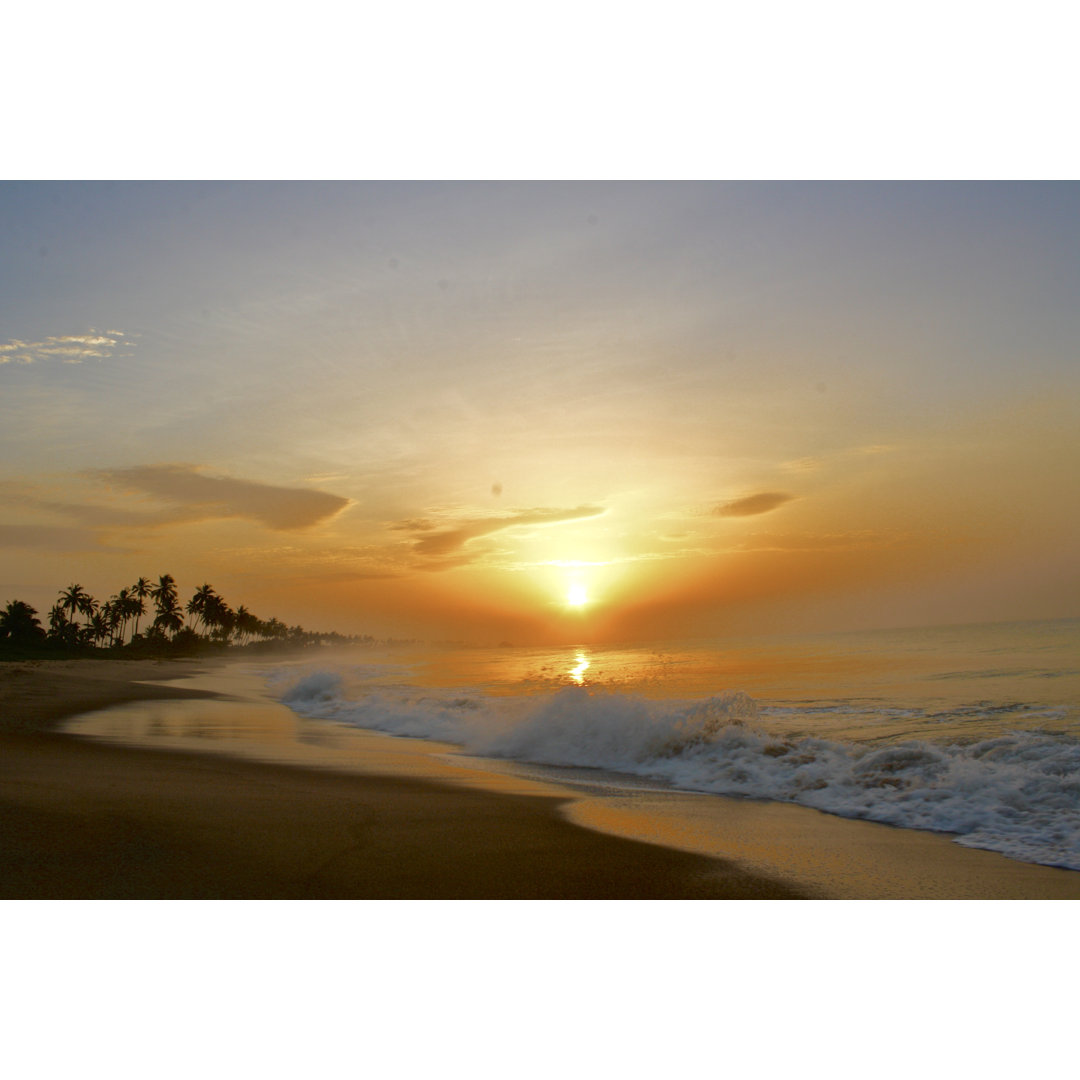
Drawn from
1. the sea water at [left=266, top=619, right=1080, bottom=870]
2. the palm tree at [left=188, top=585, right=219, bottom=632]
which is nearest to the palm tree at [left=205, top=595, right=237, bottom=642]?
the palm tree at [left=188, top=585, right=219, bottom=632]

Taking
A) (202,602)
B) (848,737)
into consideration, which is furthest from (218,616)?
(848,737)

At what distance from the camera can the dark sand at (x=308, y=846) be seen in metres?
5.75

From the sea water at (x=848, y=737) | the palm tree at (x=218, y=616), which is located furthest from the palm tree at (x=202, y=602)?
the sea water at (x=848, y=737)

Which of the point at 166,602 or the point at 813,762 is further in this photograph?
the point at 166,602

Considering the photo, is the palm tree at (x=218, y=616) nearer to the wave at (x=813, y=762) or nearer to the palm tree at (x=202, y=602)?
the palm tree at (x=202, y=602)

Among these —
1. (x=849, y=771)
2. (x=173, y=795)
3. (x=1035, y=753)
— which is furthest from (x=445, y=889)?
(x=1035, y=753)

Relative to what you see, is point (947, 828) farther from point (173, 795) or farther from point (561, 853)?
point (173, 795)

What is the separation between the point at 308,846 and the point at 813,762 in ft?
24.8

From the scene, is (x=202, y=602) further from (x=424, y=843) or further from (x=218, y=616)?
(x=424, y=843)

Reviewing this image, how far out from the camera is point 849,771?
400 inches

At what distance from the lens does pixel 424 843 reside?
6965 mm

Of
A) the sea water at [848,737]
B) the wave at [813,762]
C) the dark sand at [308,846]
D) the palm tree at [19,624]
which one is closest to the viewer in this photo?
the dark sand at [308,846]

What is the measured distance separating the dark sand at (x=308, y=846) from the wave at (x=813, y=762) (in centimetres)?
332

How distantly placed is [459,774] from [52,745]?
7737 mm
